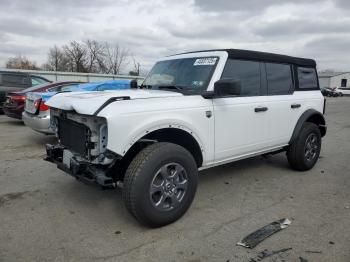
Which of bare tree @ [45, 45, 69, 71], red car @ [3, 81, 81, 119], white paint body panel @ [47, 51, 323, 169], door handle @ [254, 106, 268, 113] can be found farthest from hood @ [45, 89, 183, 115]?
bare tree @ [45, 45, 69, 71]

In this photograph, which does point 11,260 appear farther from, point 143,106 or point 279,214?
point 279,214

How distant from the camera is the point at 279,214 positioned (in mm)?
4082

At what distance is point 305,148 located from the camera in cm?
575

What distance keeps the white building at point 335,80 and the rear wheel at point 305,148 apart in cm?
7444

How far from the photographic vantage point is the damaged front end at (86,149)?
11.4ft

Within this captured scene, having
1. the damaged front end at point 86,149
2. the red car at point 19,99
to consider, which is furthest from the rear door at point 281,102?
the red car at point 19,99

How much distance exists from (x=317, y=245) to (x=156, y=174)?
1701mm

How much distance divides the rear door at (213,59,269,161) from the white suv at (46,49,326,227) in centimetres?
1

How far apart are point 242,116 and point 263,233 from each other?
61.9 inches

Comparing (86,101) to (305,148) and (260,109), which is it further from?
(305,148)

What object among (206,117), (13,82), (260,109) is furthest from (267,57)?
(13,82)

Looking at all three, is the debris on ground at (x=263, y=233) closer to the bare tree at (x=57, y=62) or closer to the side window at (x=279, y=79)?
the side window at (x=279, y=79)

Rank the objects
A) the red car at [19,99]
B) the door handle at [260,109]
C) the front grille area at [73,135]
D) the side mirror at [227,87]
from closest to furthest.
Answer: the front grille area at [73,135]
the side mirror at [227,87]
the door handle at [260,109]
the red car at [19,99]

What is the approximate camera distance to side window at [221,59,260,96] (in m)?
4.55
